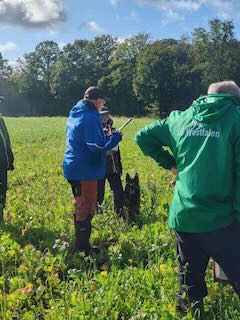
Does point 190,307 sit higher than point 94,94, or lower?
lower

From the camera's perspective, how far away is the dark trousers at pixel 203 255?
10.8 feet

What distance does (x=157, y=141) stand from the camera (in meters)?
3.87

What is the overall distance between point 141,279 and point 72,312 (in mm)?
887

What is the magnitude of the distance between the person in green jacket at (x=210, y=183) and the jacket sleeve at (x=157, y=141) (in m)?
0.25

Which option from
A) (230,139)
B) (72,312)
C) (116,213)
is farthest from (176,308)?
(116,213)

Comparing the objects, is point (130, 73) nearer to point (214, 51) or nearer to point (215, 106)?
point (214, 51)

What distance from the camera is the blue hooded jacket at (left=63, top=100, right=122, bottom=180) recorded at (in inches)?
217

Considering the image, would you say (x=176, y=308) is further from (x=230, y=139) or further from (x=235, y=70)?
(x=235, y=70)

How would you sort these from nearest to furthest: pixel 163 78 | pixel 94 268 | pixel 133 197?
pixel 94 268 < pixel 133 197 < pixel 163 78

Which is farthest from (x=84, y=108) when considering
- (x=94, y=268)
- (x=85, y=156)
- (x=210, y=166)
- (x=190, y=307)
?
(x=190, y=307)

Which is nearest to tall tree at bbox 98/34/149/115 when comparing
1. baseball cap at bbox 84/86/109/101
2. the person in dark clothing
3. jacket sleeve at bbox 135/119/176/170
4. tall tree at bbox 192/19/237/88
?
tall tree at bbox 192/19/237/88

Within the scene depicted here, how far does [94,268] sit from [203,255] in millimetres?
1473

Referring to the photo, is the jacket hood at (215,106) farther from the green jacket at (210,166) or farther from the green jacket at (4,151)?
the green jacket at (4,151)

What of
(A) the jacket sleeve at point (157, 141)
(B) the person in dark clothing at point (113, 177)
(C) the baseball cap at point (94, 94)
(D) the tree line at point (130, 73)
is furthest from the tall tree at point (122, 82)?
(A) the jacket sleeve at point (157, 141)
